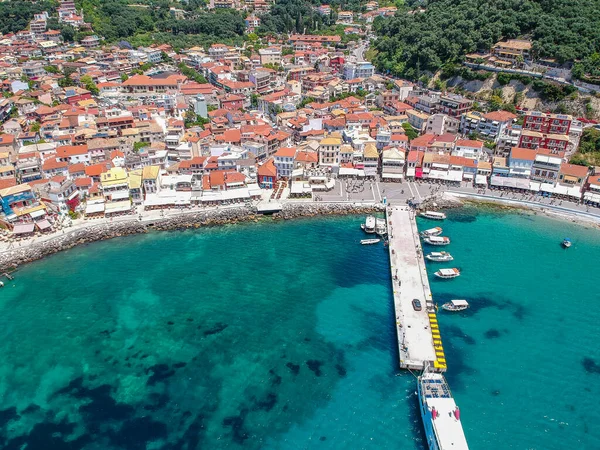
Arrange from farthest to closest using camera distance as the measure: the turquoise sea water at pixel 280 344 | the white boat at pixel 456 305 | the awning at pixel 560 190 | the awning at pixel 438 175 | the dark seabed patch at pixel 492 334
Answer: the awning at pixel 438 175
the awning at pixel 560 190
the white boat at pixel 456 305
the dark seabed patch at pixel 492 334
the turquoise sea water at pixel 280 344

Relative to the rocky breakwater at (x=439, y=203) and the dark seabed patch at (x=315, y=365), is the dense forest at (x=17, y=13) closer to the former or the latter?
the rocky breakwater at (x=439, y=203)

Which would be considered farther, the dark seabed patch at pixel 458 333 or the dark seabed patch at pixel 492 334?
the dark seabed patch at pixel 492 334

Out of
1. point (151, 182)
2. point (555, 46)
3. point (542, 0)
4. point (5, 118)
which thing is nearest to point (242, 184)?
point (151, 182)

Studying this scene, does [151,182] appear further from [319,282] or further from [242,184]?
[319,282]

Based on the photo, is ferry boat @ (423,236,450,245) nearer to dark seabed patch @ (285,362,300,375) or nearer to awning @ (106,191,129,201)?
dark seabed patch @ (285,362,300,375)

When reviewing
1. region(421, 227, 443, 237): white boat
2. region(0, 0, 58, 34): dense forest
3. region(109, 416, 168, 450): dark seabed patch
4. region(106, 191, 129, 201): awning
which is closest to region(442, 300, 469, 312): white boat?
region(421, 227, 443, 237): white boat

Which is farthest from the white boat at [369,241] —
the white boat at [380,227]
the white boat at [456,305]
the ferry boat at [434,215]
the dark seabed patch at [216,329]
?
the dark seabed patch at [216,329]

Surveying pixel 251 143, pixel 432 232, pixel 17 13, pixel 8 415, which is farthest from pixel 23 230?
pixel 17 13

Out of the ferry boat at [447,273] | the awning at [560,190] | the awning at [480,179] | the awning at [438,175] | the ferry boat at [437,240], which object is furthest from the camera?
the awning at [438,175]
